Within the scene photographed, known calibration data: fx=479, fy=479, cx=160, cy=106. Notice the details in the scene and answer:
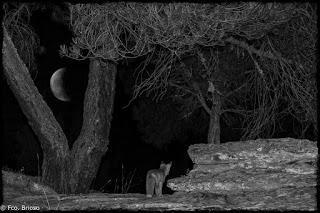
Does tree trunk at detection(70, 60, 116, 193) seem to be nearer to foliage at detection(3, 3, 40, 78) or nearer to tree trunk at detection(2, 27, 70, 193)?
tree trunk at detection(2, 27, 70, 193)

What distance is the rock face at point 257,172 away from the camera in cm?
656

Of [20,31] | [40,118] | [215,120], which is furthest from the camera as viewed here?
[215,120]

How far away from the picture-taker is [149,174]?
9.83m

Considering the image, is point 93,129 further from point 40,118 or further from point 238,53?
point 238,53

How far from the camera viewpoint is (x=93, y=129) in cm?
1178

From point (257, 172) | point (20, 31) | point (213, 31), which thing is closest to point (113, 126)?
point (20, 31)

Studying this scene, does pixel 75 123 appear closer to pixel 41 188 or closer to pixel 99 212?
pixel 41 188

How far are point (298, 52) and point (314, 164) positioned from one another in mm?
4890

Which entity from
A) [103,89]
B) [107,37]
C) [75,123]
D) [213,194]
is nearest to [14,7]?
[103,89]

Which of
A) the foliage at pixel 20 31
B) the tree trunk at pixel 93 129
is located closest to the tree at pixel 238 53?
the tree trunk at pixel 93 129

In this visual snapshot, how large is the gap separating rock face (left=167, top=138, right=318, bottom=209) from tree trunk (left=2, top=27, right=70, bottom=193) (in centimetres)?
403

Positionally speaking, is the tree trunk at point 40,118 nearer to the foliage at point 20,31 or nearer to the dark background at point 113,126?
the foliage at point 20,31

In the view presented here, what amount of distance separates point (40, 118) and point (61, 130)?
2.35 ft

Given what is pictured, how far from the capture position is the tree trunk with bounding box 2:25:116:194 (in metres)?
10.5
